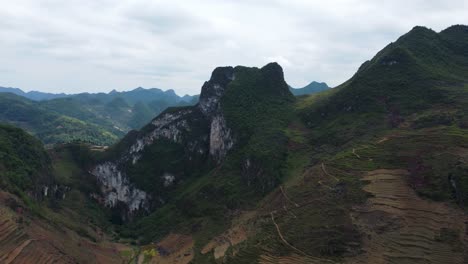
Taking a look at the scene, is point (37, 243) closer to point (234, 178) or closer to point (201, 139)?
point (234, 178)

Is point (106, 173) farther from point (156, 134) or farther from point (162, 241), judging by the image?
point (162, 241)

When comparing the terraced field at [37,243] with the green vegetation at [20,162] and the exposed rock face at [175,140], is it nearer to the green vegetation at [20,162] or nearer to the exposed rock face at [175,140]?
the green vegetation at [20,162]

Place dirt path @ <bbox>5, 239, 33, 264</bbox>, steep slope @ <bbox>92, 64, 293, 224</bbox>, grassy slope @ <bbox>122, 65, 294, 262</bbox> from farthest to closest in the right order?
steep slope @ <bbox>92, 64, 293, 224</bbox>
grassy slope @ <bbox>122, 65, 294, 262</bbox>
dirt path @ <bbox>5, 239, 33, 264</bbox>

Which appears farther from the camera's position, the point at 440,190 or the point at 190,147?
the point at 190,147

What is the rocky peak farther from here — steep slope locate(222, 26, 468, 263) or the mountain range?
steep slope locate(222, 26, 468, 263)

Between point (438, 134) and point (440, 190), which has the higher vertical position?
point (438, 134)

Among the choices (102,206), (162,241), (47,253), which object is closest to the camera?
(47,253)

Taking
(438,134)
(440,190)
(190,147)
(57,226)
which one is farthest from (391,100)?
(57,226)

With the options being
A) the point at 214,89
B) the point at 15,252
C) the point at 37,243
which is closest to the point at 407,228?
Result: the point at 37,243

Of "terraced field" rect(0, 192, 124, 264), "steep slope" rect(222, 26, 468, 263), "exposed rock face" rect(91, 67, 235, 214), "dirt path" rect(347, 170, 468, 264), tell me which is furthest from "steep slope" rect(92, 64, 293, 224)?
"dirt path" rect(347, 170, 468, 264)
